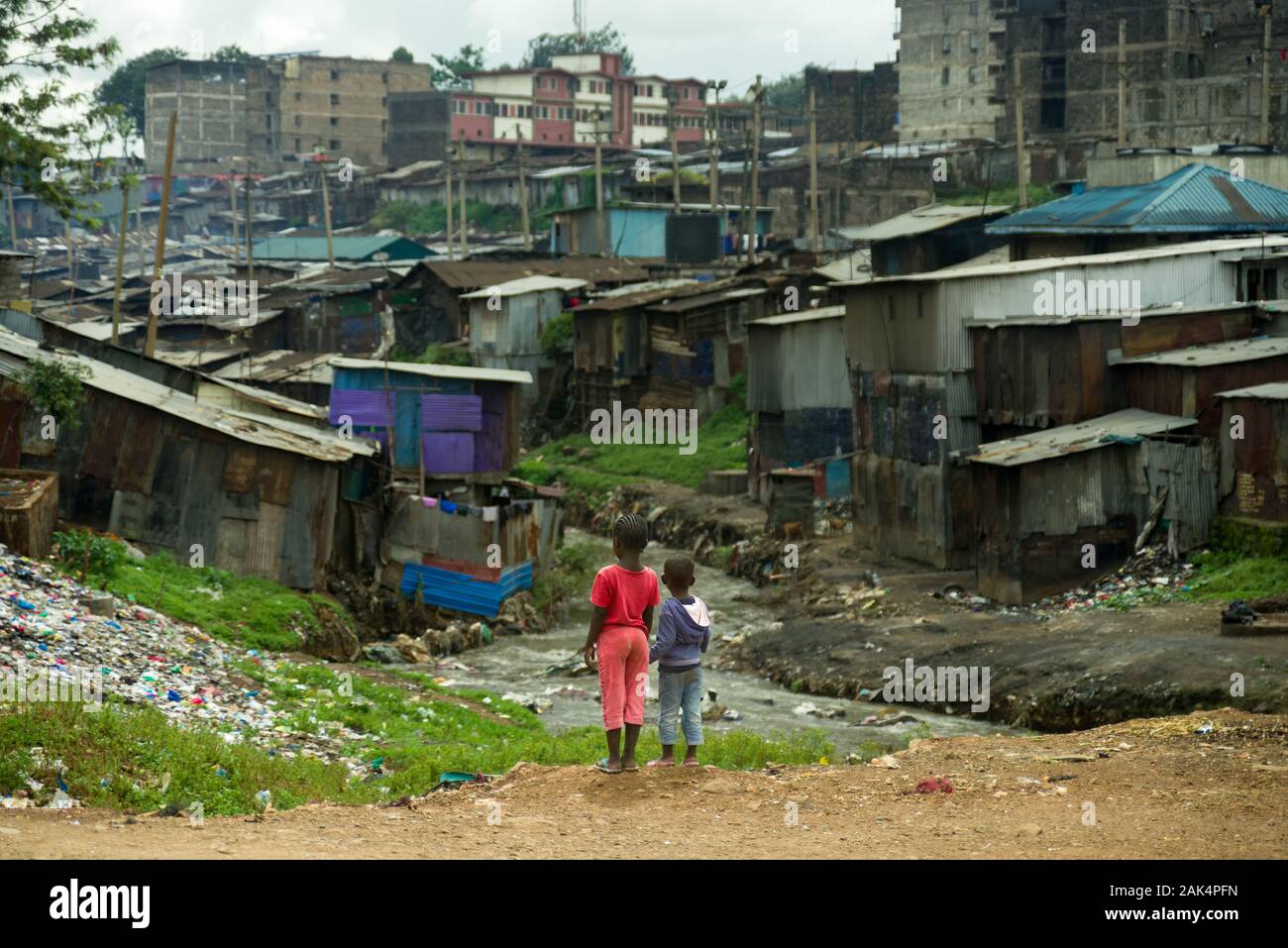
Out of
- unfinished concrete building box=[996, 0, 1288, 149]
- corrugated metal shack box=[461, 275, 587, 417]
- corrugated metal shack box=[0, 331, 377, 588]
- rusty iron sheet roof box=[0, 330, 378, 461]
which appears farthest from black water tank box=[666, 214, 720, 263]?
corrugated metal shack box=[0, 331, 377, 588]

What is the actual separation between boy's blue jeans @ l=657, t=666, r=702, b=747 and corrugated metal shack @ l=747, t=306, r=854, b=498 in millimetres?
22271

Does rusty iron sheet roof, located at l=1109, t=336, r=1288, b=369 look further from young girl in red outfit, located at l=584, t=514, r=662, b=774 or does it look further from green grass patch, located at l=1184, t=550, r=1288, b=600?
young girl in red outfit, located at l=584, t=514, r=662, b=774

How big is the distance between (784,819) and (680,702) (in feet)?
4.17

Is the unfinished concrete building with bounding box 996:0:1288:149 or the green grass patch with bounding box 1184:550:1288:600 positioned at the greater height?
the unfinished concrete building with bounding box 996:0:1288:149

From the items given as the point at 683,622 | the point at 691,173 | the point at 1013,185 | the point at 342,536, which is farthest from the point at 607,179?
the point at 683,622

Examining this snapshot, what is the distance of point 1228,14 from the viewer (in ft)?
177

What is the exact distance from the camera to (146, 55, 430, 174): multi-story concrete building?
9094cm

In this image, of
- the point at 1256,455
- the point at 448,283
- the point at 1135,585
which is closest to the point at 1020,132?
the point at 448,283

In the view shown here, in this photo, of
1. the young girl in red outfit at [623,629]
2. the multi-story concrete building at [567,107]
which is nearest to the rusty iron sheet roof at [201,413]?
the young girl in red outfit at [623,629]

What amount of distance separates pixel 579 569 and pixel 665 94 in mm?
63349

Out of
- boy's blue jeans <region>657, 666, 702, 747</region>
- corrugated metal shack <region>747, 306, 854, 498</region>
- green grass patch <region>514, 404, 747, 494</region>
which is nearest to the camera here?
boy's blue jeans <region>657, 666, 702, 747</region>

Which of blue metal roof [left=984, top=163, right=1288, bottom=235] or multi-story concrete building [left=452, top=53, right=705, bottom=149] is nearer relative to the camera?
blue metal roof [left=984, top=163, right=1288, bottom=235]

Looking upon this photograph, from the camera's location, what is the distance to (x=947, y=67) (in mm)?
64938

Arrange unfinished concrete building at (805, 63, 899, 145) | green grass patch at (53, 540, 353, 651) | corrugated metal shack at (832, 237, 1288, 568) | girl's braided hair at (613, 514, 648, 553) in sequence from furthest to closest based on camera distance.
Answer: unfinished concrete building at (805, 63, 899, 145) → corrugated metal shack at (832, 237, 1288, 568) → green grass patch at (53, 540, 353, 651) → girl's braided hair at (613, 514, 648, 553)
